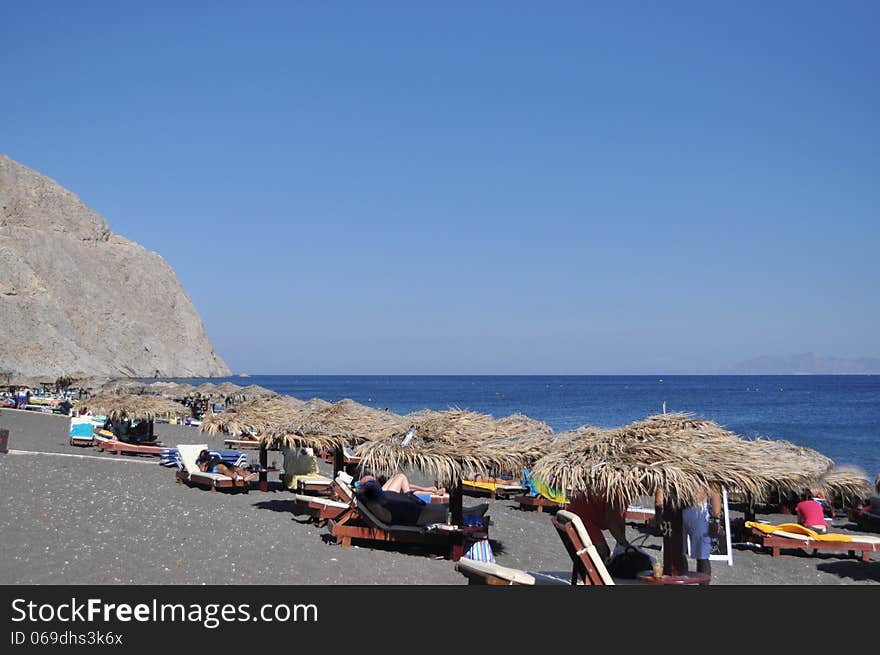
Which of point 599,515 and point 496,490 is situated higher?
point 599,515

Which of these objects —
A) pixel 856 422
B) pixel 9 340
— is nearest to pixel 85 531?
pixel 856 422

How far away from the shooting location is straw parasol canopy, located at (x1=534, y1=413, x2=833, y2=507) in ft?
24.7

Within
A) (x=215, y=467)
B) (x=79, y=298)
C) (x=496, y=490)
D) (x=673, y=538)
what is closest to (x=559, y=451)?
(x=673, y=538)

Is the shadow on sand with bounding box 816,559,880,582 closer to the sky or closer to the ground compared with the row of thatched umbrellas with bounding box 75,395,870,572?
closer to the ground

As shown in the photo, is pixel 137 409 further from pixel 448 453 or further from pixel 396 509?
pixel 448 453

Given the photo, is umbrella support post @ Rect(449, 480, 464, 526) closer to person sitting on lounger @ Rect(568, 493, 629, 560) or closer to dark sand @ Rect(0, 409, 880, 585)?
dark sand @ Rect(0, 409, 880, 585)

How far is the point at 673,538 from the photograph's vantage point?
7.98 metres

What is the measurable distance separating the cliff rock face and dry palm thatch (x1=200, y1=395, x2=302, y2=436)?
2910 inches

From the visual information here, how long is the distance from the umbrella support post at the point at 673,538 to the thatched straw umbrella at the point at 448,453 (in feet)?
8.86

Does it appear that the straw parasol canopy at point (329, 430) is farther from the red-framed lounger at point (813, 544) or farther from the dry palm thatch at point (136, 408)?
the dry palm thatch at point (136, 408)

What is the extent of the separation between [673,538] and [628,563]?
0.82m

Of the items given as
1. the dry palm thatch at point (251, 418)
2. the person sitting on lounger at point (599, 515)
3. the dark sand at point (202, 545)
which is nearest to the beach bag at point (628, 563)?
the person sitting on lounger at point (599, 515)

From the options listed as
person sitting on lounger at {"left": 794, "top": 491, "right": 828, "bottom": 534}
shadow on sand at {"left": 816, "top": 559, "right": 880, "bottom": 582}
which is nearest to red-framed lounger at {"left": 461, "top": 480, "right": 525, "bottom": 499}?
person sitting on lounger at {"left": 794, "top": 491, "right": 828, "bottom": 534}

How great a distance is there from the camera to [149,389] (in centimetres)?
5319
